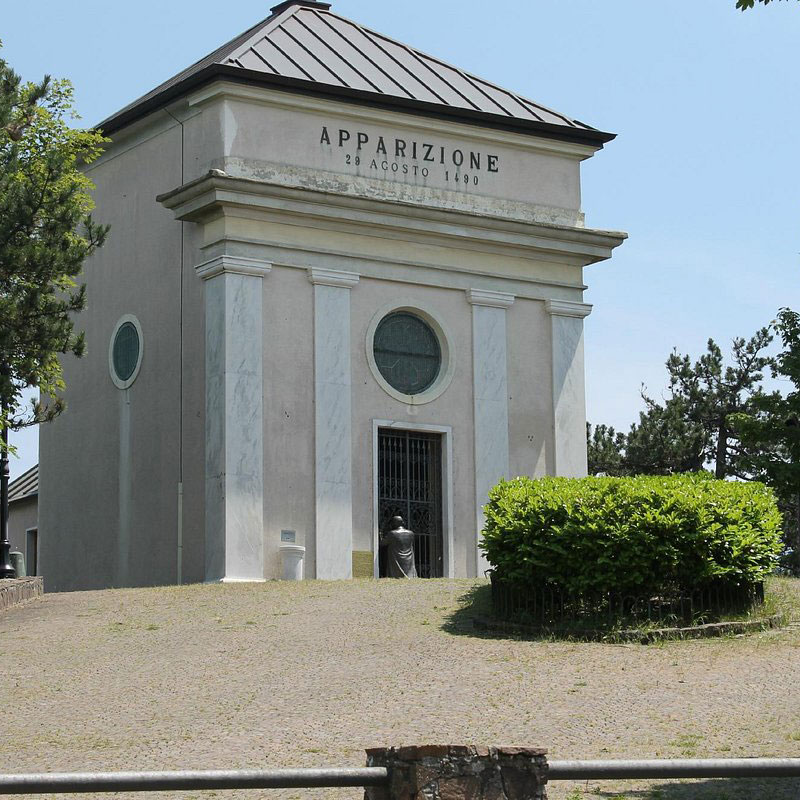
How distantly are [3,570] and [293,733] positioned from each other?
12203 millimetres

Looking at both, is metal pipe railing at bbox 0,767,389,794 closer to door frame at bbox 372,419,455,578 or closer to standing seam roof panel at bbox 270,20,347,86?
door frame at bbox 372,419,455,578

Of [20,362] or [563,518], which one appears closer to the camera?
[563,518]

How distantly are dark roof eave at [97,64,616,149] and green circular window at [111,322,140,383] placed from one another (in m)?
3.88

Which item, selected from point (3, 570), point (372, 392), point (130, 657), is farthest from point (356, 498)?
point (130, 657)

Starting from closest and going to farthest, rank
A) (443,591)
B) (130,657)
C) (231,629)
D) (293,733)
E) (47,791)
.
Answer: (47,791) < (293,733) < (130,657) < (231,629) < (443,591)

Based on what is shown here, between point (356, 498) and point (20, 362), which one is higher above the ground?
point (20, 362)

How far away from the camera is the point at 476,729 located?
1252 cm

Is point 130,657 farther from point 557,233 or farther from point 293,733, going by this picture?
point 557,233

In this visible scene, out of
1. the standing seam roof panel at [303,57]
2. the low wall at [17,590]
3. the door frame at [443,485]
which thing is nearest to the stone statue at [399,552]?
the door frame at [443,485]

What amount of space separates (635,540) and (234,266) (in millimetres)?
10615

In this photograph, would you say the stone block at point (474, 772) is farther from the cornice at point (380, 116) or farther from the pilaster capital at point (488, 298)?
the pilaster capital at point (488, 298)

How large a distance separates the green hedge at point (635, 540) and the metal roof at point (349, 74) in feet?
36.8

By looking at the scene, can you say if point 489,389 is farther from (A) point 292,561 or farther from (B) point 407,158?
(A) point 292,561

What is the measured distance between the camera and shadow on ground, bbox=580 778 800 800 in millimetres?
10656
